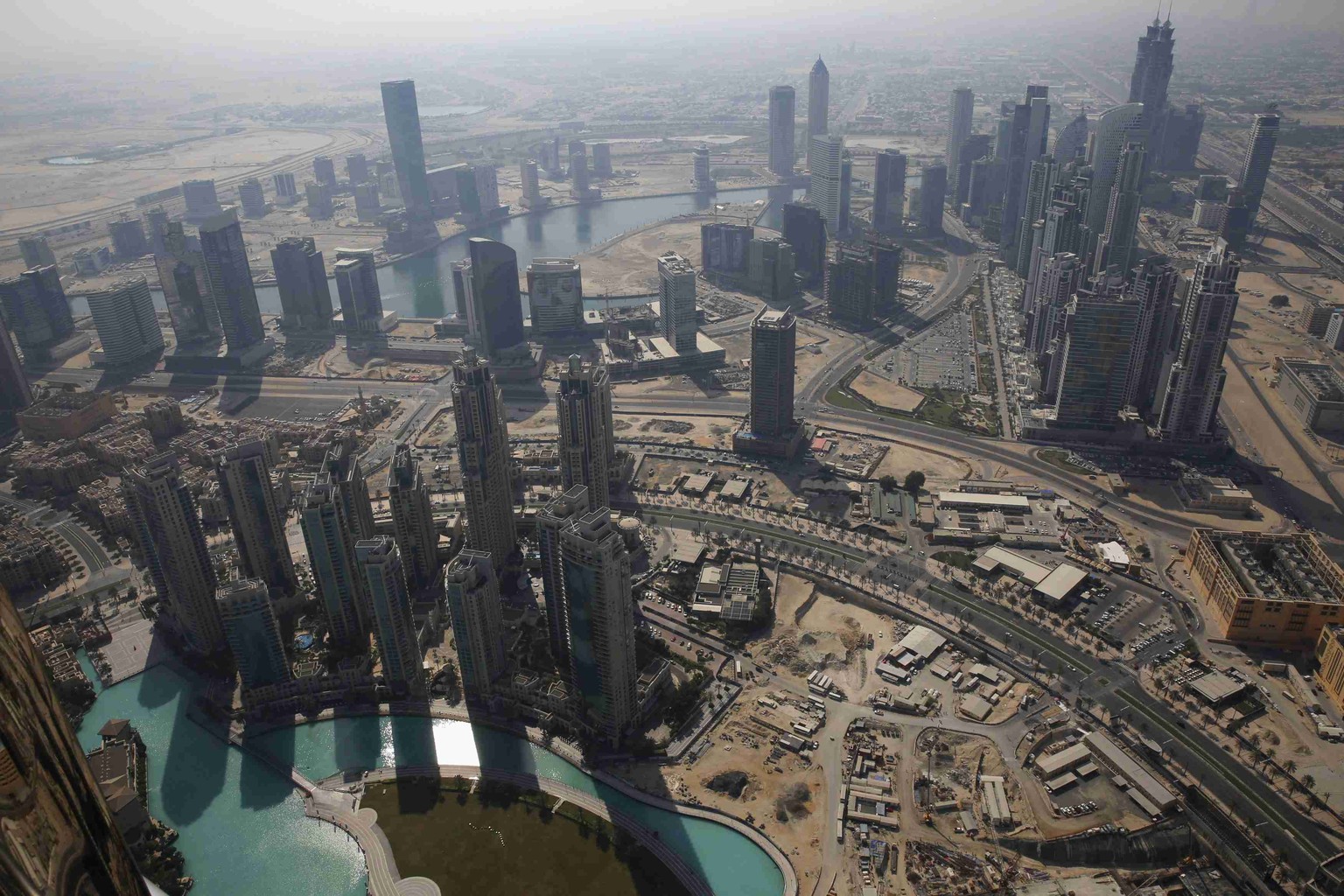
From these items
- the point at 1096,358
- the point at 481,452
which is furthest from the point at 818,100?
the point at 481,452

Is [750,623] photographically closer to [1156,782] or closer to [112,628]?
[1156,782]

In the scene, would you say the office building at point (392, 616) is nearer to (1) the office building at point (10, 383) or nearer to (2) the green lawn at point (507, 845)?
(2) the green lawn at point (507, 845)

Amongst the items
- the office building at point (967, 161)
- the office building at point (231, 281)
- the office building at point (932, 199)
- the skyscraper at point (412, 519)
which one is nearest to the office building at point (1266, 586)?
the skyscraper at point (412, 519)

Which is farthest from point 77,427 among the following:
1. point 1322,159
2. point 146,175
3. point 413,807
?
point 1322,159

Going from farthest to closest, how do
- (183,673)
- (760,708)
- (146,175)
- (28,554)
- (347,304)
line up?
(146,175) < (347,304) < (28,554) < (183,673) < (760,708)

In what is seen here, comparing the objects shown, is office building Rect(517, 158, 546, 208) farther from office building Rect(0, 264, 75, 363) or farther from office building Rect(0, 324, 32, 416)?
office building Rect(0, 324, 32, 416)

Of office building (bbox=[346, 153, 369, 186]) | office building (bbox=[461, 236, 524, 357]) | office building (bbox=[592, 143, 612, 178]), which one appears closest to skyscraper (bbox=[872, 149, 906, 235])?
office building (bbox=[461, 236, 524, 357])
